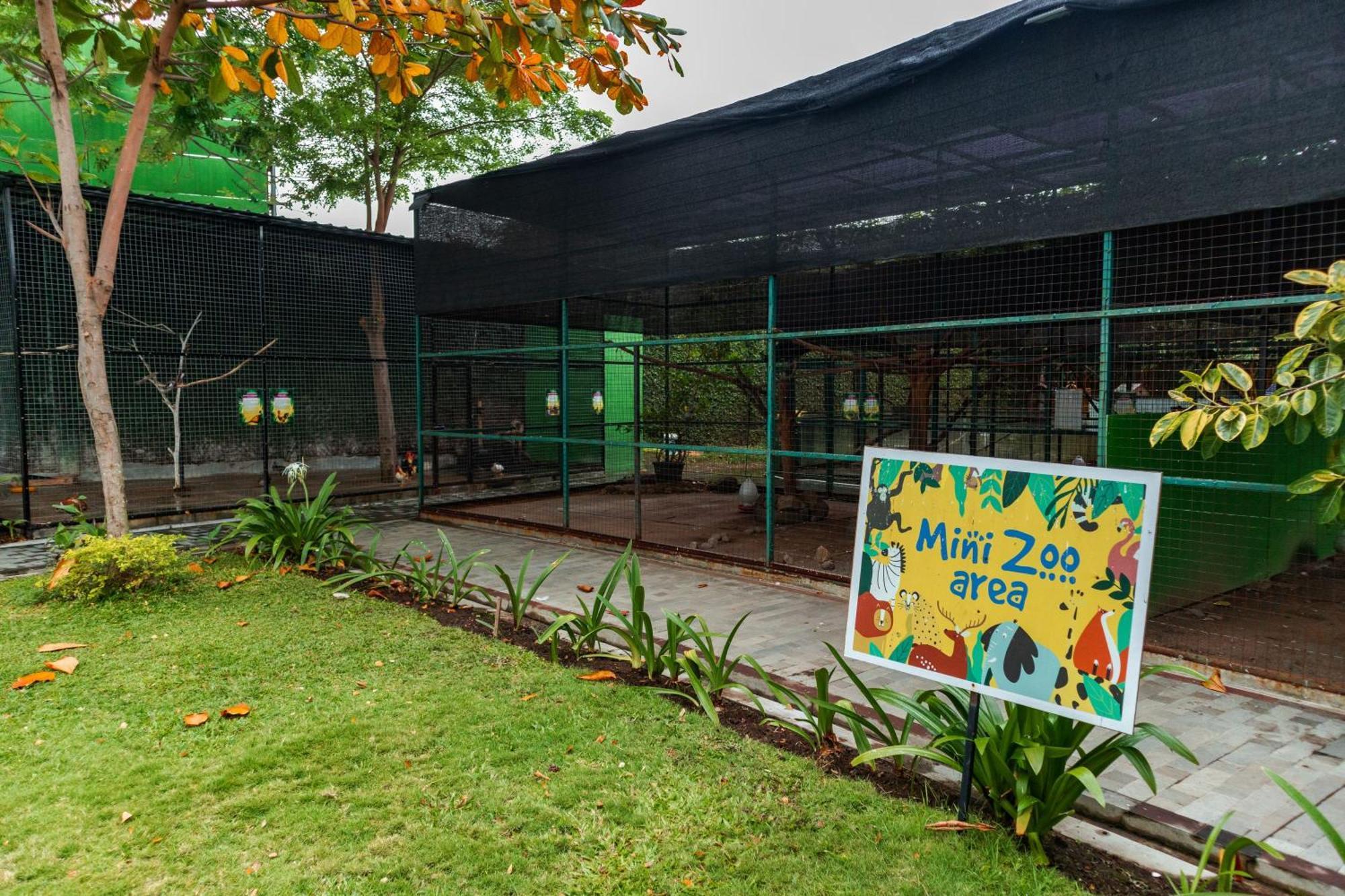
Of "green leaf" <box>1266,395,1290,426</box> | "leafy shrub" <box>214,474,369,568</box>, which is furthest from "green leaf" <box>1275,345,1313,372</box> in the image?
"leafy shrub" <box>214,474,369,568</box>

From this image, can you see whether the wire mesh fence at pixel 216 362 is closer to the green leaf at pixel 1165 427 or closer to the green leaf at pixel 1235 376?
the green leaf at pixel 1165 427

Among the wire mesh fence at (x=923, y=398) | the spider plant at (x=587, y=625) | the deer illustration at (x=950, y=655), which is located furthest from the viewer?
the wire mesh fence at (x=923, y=398)

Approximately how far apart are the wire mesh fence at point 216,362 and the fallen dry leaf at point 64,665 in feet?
16.2

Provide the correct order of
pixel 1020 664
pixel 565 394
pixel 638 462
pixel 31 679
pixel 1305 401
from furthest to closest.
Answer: pixel 565 394
pixel 638 462
pixel 31 679
pixel 1305 401
pixel 1020 664

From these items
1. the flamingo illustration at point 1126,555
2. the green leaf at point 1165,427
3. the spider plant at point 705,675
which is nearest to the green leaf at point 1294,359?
the green leaf at point 1165,427

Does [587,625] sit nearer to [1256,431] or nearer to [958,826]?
[958,826]

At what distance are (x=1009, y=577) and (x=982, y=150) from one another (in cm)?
330

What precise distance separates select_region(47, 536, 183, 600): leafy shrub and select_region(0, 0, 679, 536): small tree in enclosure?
0.32 m

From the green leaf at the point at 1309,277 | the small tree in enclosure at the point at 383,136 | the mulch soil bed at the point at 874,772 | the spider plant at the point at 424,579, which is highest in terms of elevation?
the small tree in enclosure at the point at 383,136

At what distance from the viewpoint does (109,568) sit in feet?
16.2

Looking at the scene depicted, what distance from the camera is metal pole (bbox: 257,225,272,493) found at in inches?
335

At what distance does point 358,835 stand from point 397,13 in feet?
11.9

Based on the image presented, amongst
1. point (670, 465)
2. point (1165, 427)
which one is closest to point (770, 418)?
point (1165, 427)

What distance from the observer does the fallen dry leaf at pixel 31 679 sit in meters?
3.53
